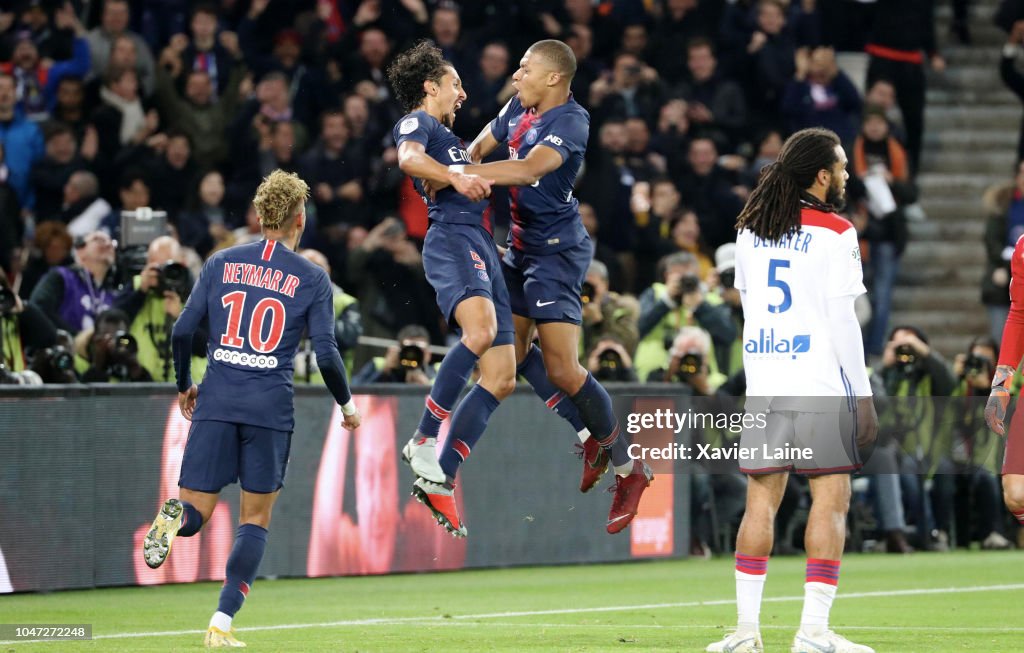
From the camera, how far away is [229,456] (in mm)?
9344

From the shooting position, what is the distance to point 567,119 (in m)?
9.89

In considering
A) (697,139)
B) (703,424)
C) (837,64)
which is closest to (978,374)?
(703,424)

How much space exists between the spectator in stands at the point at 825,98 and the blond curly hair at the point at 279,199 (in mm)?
12418

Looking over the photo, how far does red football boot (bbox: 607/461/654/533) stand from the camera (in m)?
10.7

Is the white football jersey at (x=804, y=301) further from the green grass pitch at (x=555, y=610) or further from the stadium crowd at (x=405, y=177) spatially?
the stadium crowd at (x=405, y=177)

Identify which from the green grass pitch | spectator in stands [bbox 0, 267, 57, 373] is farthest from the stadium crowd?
the green grass pitch

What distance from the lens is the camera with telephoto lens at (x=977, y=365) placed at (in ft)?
54.3

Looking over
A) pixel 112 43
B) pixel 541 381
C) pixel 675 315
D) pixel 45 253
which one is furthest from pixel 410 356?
pixel 112 43

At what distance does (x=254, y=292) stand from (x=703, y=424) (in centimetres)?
722

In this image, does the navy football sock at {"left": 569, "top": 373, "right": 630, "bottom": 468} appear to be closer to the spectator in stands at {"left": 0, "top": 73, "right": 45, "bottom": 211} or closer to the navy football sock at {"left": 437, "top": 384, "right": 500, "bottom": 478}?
the navy football sock at {"left": 437, "top": 384, "right": 500, "bottom": 478}

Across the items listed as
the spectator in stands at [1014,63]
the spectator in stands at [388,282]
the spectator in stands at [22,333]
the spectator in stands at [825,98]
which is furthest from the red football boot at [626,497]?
the spectator in stands at [1014,63]

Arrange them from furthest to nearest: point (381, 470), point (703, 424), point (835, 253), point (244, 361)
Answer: point (703, 424)
point (381, 470)
point (244, 361)
point (835, 253)

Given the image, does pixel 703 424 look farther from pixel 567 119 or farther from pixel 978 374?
A: pixel 567 119

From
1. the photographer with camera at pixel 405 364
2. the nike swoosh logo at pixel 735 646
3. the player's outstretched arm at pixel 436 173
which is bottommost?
the nike swoosh logo at pixel 735 646
